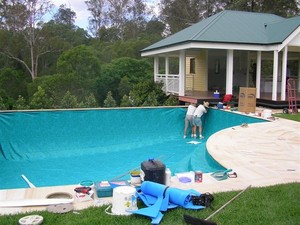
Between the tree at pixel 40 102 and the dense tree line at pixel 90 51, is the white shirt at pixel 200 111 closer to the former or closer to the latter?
the dense tree line at pixel 90 51

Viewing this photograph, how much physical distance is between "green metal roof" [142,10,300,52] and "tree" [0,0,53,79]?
48.1 ft

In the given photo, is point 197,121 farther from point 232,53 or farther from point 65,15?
point 65,15

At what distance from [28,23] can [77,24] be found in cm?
1719

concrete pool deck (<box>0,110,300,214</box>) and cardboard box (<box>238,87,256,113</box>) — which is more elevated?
cardboard box (<box>238,87,256,113</box>)

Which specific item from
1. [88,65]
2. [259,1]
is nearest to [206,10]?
[259,1]

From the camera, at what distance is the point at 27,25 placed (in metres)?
29.3

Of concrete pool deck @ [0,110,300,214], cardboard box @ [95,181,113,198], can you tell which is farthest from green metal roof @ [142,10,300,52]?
cardboard box @ [95,181,113,198]

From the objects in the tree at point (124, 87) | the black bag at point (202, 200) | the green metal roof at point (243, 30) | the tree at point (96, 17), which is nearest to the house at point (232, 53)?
the green metal roof at point (243, 30)

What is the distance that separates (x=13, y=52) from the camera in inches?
1145

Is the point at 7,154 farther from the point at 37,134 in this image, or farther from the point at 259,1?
the point at 259,1

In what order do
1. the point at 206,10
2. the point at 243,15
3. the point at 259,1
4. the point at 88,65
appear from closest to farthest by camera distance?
the point at 243,15 → the point at 88,65 → the point at 259,1 → the point at 206,10

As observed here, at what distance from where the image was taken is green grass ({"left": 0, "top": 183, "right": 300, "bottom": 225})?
12.1 ft

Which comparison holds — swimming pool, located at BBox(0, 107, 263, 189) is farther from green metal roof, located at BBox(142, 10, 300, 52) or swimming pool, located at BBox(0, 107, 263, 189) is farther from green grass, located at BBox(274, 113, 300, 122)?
green metal roof, located at BBox(142, 10, 300, 52)

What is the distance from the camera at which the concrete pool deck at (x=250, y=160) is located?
15.5 feet
